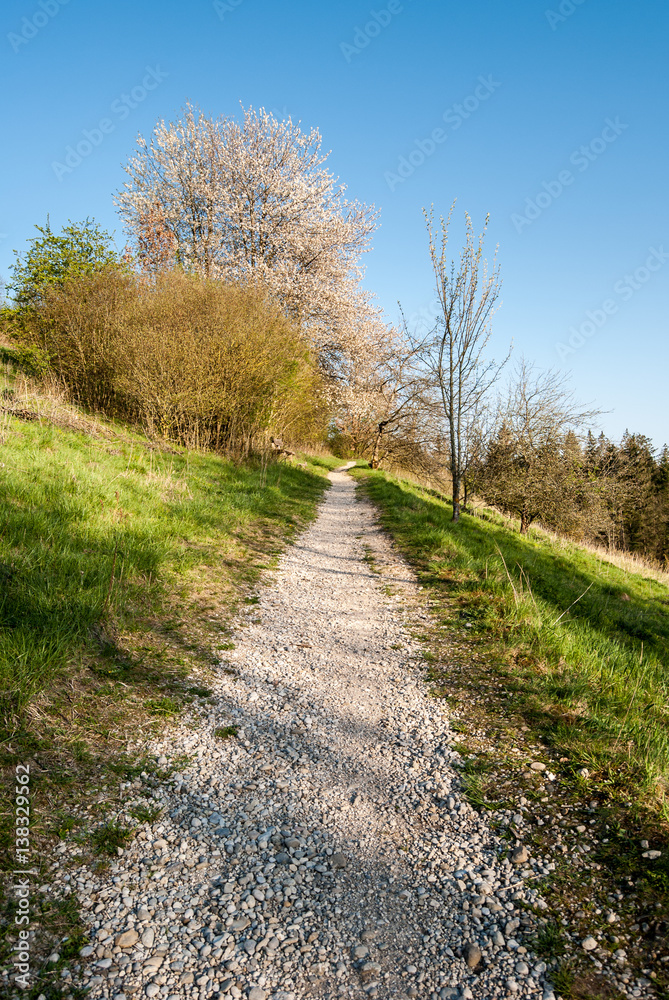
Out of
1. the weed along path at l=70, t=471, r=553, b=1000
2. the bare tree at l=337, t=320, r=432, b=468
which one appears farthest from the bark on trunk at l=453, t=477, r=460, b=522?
the bare tree at l=337, t=320, r=432, b=468

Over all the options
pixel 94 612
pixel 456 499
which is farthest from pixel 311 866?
pixel 456 499

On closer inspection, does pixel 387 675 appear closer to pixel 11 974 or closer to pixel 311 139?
pixel 11 974

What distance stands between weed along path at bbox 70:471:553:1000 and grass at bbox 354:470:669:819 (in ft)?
2.70

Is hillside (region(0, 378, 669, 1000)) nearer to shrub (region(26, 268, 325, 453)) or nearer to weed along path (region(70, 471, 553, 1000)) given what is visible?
weed along path (region(70, 471, 553, 1000))

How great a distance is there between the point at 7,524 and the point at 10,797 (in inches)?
115

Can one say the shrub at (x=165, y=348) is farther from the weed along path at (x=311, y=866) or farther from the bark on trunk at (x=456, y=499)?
the weed along path at (x=311, y=866)

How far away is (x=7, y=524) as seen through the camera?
4770 millimetres

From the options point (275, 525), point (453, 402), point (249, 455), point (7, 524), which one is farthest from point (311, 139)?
point (7, 524)

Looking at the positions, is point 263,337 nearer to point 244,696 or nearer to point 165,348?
point 165,348

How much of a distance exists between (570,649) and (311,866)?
330 cm

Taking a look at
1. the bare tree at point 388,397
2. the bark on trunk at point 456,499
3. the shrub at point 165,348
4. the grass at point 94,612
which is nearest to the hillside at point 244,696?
the grass at point 94,612

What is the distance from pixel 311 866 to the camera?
2.59 metres

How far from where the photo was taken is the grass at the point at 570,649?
3258 mm

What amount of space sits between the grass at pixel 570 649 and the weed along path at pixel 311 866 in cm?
82
